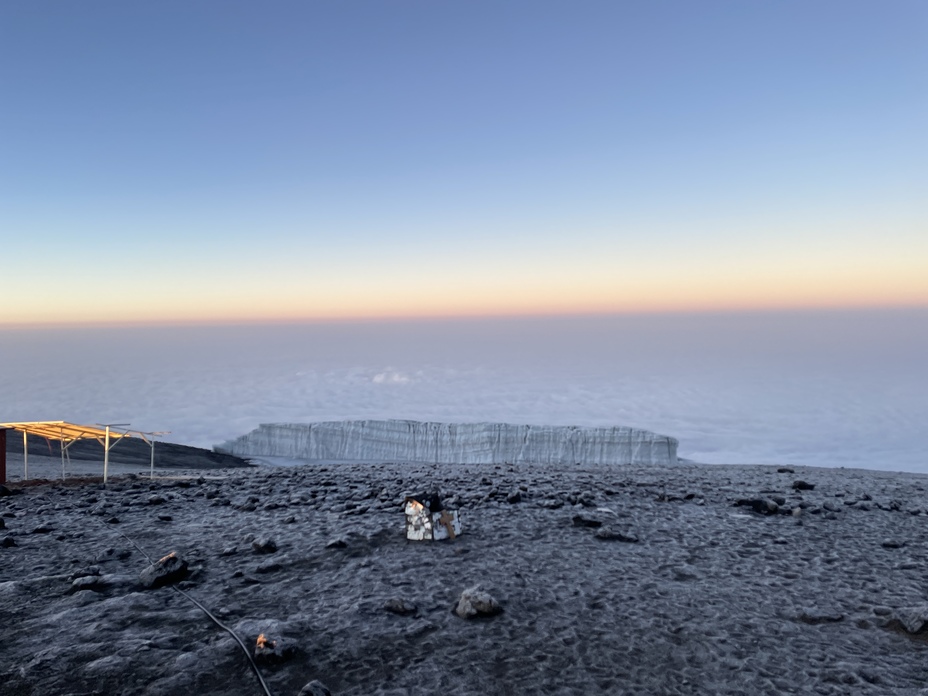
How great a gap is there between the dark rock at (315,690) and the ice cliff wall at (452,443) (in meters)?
21.9

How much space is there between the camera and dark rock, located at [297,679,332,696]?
4059 millimetres

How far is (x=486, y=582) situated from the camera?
6184 mm

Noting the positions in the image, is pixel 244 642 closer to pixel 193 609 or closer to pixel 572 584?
pixel 193 609

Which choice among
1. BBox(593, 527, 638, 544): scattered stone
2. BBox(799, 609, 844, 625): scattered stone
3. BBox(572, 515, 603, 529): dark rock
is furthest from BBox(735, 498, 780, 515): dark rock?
BBox(799, 609, 844, 625): scattered stone

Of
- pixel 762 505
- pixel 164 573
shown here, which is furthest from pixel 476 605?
pixel 762 505

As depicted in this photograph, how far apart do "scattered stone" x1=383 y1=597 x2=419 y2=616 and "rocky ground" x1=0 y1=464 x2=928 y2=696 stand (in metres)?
0.02

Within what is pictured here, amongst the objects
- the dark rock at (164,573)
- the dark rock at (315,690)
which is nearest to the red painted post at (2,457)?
the dark rock at (164,573)

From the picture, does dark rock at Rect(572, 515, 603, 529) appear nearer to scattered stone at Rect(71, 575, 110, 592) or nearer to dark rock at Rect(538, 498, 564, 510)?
dark rock at Rect(538, 498, 564, 510)

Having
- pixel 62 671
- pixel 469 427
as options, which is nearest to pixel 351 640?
pixel 62 671

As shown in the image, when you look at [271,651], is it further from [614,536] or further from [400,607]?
[614,536]

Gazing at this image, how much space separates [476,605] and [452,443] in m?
23.6

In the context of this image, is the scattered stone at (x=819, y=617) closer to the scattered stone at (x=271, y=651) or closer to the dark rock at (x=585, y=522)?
the dark rock at (x=585, y=522)

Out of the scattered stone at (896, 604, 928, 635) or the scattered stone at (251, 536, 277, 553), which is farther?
the scattered stone at (251, 536, 277, 553)

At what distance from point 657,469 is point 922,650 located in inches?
431
